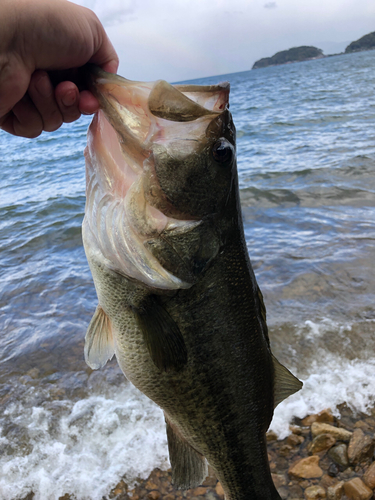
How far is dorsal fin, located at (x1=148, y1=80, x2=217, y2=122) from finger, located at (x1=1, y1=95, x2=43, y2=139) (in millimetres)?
903

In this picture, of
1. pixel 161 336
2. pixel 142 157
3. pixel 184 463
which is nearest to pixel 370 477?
pixel 184 463

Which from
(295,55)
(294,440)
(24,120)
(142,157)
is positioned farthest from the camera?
(295,55)

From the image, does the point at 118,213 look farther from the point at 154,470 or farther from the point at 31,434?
the point at 31,434

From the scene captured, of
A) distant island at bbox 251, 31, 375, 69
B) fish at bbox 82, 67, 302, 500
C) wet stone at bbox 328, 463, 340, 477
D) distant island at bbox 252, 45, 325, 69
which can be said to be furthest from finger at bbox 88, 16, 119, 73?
distant island at bbox 252, 45, 325, 69

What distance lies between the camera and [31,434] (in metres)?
3.89

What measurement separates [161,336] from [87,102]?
117 cm

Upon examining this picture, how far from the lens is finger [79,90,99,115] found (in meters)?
1.94

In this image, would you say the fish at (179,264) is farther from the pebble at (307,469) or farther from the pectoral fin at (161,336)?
the pebble at (307,469)

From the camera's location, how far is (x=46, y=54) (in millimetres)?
1824

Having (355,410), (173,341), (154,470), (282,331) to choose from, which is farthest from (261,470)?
(282,331)

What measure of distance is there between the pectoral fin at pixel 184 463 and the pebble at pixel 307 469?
1.25m

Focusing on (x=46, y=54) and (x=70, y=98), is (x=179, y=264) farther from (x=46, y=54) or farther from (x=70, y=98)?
(x=46, y=54)

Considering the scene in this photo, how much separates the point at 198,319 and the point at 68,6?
5.03 ft

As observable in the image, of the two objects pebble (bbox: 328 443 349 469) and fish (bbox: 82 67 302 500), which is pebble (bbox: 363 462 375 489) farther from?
fish (bbox: 82 67 302 500)
